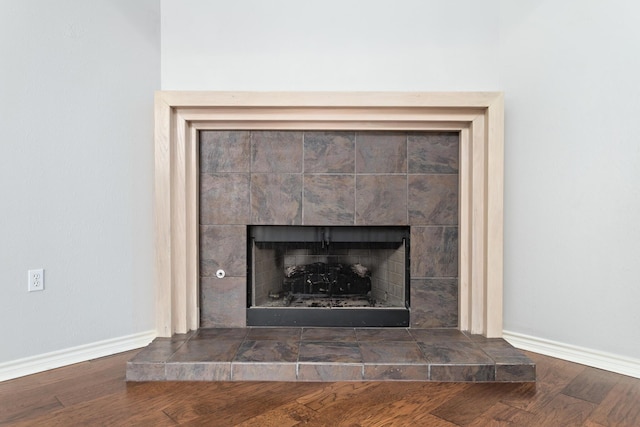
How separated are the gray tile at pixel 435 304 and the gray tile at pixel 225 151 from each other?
1.37m

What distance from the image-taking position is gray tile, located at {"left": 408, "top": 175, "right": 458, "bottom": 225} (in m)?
2.37

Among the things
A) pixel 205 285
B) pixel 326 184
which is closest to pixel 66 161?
pixel 205 285

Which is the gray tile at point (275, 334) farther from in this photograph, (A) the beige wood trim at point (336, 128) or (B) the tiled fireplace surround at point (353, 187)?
(A) the beige wood trim at point (336, 128)

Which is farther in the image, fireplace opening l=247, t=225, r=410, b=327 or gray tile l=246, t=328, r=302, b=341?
fireplace opening l=247, t=225, r=410, b=327

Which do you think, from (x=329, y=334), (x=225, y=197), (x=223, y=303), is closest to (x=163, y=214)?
(x=225, y=197)

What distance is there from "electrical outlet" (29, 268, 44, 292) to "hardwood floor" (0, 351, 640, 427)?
44 centimetres

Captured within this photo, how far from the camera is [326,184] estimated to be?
238cm

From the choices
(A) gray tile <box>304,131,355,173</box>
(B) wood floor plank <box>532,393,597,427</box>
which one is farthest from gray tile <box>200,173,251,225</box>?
(B) wood floor plank <box>532,393,597,427</box>

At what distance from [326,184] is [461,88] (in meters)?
1.03

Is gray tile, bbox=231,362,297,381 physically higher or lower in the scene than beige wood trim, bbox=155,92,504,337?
lower

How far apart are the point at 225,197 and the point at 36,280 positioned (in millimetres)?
1073

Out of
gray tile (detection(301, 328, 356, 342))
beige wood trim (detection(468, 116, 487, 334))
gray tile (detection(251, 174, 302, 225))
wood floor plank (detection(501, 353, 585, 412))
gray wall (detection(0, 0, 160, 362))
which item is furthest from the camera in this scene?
gray tile (detection(251, 174, 302, 225))

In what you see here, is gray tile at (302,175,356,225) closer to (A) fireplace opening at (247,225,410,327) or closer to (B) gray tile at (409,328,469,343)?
(A) fireplace opening at (247,225,410,327)

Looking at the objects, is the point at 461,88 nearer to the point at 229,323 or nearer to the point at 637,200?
the point at 637,200
